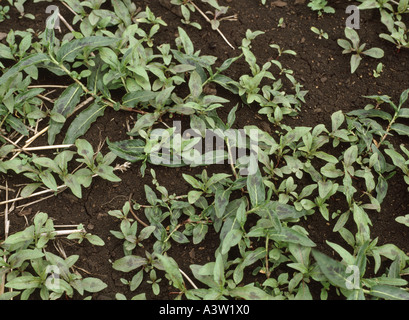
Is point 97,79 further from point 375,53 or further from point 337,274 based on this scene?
point 375,53

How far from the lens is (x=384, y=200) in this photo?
2.45m

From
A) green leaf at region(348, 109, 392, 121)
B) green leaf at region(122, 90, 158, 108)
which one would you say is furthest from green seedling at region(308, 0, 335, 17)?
green leaf at region(122, 90, 158, 108)

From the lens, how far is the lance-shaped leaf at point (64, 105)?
248 centimetres

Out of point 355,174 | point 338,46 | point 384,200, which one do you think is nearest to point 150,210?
point 355,174

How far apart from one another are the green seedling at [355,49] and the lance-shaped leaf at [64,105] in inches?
76.8

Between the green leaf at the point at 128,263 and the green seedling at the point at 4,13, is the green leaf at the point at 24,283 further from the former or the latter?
the green seedling at the point at 4,13

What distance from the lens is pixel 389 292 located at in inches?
76.6

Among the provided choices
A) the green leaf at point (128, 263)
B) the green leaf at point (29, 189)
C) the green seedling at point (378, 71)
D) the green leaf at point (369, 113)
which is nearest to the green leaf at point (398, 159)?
the green leaf at point (369, 113)

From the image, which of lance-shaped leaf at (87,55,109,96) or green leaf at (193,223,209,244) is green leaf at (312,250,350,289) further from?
lance-shaped leaf at (87,55,109,96)

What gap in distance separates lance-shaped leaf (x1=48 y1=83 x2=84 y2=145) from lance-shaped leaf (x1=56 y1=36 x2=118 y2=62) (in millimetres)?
214

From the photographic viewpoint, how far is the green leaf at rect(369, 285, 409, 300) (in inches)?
76.0

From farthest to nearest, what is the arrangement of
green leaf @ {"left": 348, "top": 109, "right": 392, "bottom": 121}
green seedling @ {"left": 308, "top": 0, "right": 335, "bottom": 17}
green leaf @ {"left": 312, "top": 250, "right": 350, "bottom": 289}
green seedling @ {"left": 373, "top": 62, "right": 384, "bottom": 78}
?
→ green seedling @ {"left": 308, "top": 0, "right": 335, "bottom": 17} < green seedling @ {"left": 373, "top": 62, "right": 384, "bottom": 78} < green leaf @ {"left": 348, "top": 109, "right": 392, "bottom": 121} < green leaf @ {"left": 312, "top": 250, "right": 350, "bottom": 289}
